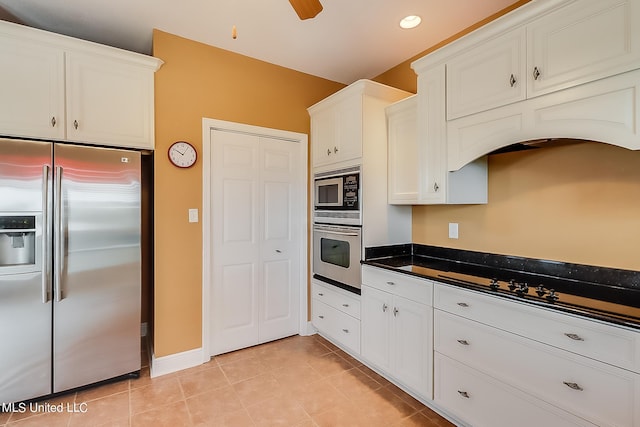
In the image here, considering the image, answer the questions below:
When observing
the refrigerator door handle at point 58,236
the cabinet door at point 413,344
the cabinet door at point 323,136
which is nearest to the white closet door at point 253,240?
the cabinet door at point 323,136

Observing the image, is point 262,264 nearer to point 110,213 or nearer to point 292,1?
point 110,213

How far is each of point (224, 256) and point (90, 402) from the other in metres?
1.36

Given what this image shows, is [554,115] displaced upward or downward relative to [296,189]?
upward

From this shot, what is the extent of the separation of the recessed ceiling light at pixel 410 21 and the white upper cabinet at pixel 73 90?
76.8 inches

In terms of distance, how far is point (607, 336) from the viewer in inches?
49.0

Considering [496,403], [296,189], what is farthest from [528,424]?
[296,189]

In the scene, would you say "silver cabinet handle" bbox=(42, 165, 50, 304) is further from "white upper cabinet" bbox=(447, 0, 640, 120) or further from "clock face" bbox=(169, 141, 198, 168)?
"white upper cabinet" bbox=(447, 0, 640, 120)

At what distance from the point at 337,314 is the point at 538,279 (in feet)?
5.38

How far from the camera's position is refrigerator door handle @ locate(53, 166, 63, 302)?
6.71 ft

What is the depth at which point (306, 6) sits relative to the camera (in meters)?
1.29

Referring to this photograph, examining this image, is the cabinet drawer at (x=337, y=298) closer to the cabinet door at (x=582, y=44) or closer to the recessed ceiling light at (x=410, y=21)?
the cabinet door at (x=582, y=44)

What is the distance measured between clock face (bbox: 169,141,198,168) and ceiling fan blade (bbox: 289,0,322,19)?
1.60 m

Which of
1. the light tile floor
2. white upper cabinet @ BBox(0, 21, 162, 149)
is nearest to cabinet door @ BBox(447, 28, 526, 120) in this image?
the light tile floor

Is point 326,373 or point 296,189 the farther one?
point 296,189
